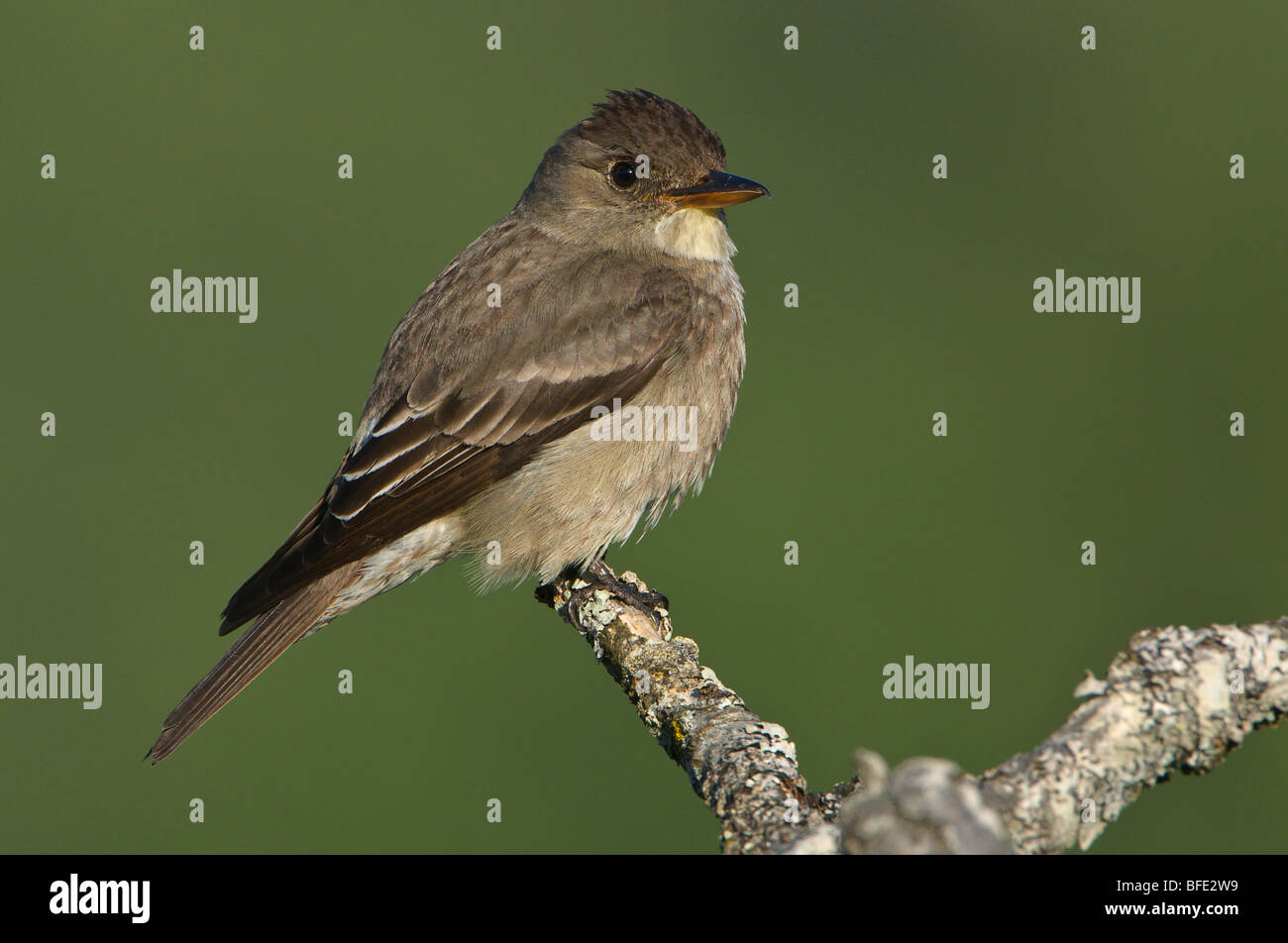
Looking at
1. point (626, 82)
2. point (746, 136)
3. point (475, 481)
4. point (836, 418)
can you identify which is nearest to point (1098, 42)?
point (746, 136)

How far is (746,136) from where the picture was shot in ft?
42.8

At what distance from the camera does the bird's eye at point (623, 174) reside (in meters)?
6.91

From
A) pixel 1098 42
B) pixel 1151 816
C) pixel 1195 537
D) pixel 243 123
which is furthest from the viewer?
pixel 1098 42

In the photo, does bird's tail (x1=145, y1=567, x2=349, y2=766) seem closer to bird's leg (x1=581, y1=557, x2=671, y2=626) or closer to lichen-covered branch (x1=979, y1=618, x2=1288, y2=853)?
bird's leg (x1=581, y1=557, x2=671, y2=626)

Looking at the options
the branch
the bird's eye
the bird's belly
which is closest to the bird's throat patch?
the bird's eye

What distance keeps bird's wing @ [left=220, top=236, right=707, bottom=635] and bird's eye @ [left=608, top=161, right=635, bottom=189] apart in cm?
50

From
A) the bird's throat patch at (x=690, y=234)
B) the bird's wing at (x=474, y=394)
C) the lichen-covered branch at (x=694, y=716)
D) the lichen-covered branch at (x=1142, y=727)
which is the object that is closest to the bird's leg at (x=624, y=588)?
the lichen-covered branch at (x=694, y=716)

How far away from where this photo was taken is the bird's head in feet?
22.3

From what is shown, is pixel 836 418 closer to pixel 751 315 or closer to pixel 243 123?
pixel 751 315

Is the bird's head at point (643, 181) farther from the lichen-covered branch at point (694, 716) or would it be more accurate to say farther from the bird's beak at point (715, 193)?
the lichen-covered branch at point (694, 716)

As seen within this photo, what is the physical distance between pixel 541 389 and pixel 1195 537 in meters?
5.79

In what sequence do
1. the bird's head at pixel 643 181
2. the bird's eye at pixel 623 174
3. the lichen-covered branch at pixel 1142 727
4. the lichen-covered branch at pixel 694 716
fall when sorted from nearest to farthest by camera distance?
1. the lichen-covered branch at pixel 1142 727
2. the lichen-covered branch at pixel 694 716
3. the bird's head at pixel 643 181
4. the bird's eye at pixel 623 174

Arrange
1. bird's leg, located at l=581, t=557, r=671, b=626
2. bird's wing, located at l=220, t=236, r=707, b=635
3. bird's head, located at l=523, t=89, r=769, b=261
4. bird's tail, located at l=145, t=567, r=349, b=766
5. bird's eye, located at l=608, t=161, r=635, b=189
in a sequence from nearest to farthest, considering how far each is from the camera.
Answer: bird's tail, located at l=145, t=567, r=349, b=766 → bird's wing, located at l=220, t=236, r=707, b=635 → bird's leg, located at l=581, t=557, r=671, b=626 → bird's head, located at l=523, t=89, r=769, b=261 → bird's eye, located at l=608, t=161, r=635, b=189

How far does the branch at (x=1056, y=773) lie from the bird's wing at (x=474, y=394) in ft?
7.82
